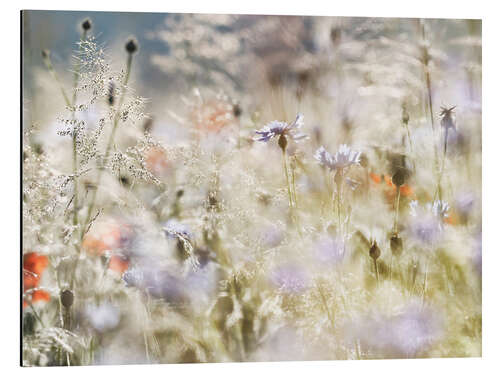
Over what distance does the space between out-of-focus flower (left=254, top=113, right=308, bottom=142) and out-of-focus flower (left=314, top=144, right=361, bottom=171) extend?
0.26 feet

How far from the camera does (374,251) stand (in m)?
2.15

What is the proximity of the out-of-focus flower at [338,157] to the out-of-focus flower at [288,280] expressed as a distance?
0.36 meters

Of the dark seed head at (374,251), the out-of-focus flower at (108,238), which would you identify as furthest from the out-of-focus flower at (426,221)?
the out-of-focus flower at (108,238)

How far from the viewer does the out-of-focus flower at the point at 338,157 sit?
2.15m

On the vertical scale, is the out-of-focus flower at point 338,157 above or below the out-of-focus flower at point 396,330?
above

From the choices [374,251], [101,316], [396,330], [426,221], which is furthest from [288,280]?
[101,316]

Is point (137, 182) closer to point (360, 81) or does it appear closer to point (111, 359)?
point (111, 359)

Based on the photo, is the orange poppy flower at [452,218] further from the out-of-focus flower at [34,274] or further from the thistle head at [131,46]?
the out-of-focus flower at [34,274]

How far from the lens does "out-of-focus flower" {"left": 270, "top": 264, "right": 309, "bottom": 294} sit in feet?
6.97

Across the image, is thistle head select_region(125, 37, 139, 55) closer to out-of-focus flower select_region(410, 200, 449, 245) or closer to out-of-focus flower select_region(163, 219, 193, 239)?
out-of-focus flower select_region(163, 219, 193, 239)

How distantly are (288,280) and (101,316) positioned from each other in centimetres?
61

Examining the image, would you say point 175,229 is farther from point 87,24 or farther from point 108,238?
point 87,24

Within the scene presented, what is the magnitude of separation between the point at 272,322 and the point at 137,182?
0.63 m
